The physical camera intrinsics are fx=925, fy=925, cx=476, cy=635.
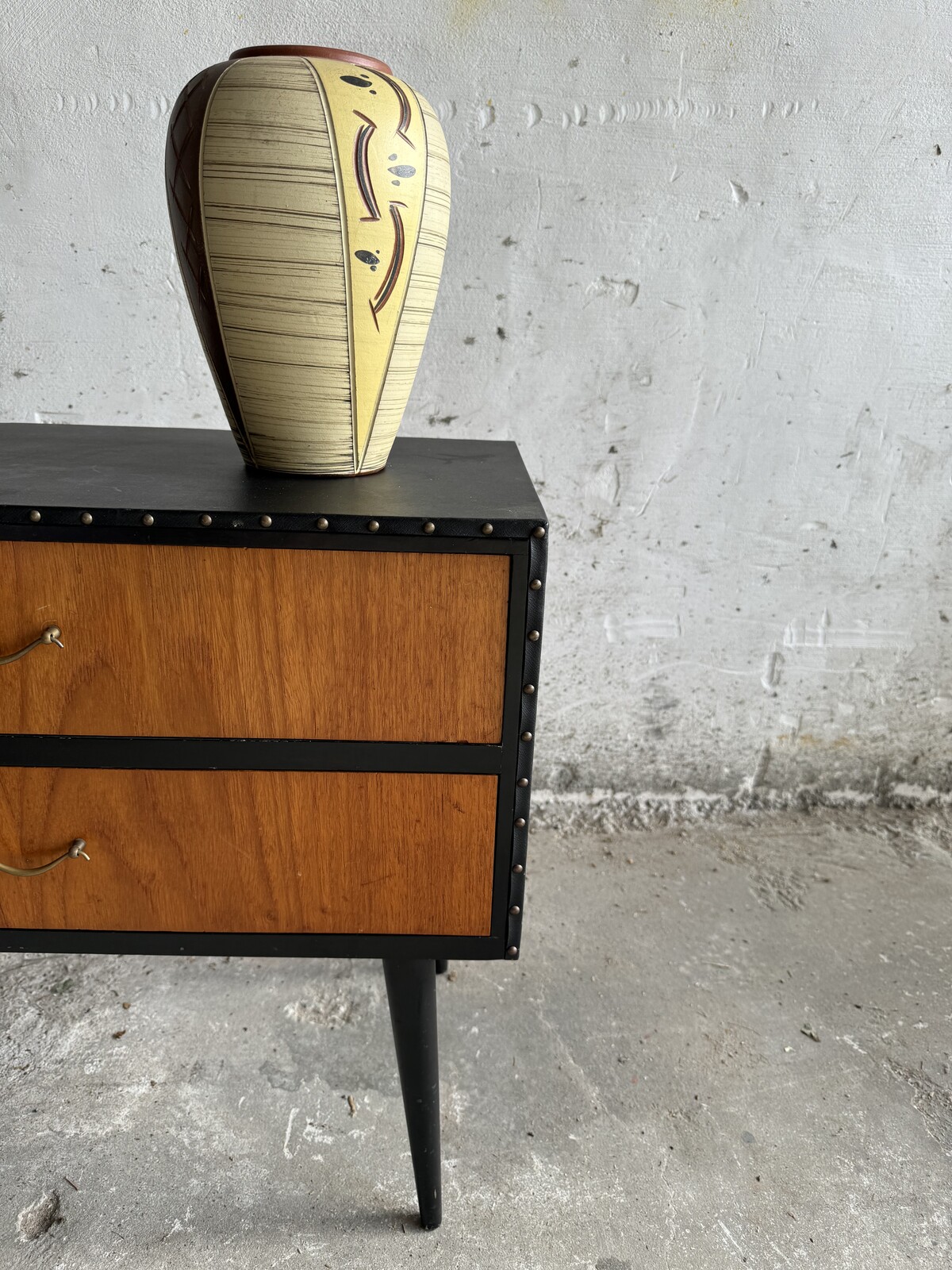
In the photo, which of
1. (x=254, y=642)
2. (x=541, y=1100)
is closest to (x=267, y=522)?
(x=254, y=642)

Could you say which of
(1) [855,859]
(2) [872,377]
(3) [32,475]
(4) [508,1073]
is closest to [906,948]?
(1) [855,859]

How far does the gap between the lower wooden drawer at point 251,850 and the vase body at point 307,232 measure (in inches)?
11.8

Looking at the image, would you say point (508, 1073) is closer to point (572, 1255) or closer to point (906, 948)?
point (572, 1255)

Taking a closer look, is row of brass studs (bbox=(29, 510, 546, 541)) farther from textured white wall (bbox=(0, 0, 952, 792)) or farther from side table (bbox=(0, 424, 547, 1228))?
textured white wall (bbox=(0, 0, 952, 792))

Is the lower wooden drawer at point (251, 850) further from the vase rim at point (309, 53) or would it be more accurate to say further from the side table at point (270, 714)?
the vase rim at point (309, 53)

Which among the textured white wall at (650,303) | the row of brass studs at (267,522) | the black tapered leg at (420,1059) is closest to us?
the row of brass studs at (267,522)

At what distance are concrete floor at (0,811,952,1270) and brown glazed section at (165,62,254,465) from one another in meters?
0.76

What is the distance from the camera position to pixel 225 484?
79 centimetres

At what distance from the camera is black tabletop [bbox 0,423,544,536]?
690mm

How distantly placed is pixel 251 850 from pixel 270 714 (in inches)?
5.0

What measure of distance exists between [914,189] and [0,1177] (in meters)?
1.72

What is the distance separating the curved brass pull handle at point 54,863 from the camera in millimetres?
767

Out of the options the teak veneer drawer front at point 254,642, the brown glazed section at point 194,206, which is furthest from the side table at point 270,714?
the brown glazed section at point 194,206

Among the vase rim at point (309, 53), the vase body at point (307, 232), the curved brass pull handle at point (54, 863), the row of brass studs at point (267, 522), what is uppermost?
the vase rim at point (309, 53)
